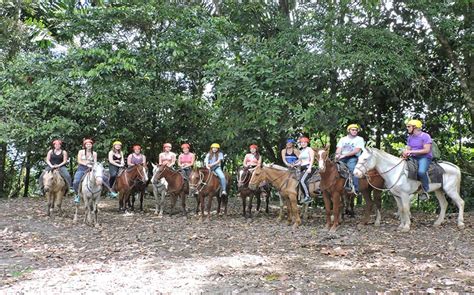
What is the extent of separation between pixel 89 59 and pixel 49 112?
2823mm

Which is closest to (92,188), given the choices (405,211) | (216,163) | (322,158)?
(216,163)

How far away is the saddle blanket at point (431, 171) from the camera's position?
9953mm

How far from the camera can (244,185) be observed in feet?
39.8

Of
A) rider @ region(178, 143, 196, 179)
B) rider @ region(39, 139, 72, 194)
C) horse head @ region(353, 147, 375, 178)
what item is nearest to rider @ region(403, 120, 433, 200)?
horse head @ region(353, 147, 375, 178)

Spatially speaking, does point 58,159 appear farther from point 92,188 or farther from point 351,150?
point 351,150

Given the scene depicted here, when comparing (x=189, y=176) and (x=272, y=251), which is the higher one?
(x=189, y=176)

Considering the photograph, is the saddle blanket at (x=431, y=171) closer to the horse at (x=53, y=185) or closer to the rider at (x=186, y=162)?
the rider at (x=186, y=162)

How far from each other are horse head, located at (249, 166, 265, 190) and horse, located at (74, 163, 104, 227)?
11.7ft

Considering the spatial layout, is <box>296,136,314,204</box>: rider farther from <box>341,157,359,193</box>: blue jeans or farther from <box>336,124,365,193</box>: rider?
<box>341,157,359,193</box>: blue jeans

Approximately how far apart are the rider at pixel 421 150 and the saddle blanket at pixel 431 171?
0.30 feet

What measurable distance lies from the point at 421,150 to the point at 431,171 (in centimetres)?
67

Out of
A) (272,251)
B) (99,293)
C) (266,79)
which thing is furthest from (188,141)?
(99,293)

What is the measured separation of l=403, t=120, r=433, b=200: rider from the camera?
32.3 feet

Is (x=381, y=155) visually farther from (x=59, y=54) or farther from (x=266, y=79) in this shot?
(x=59, y=54)
